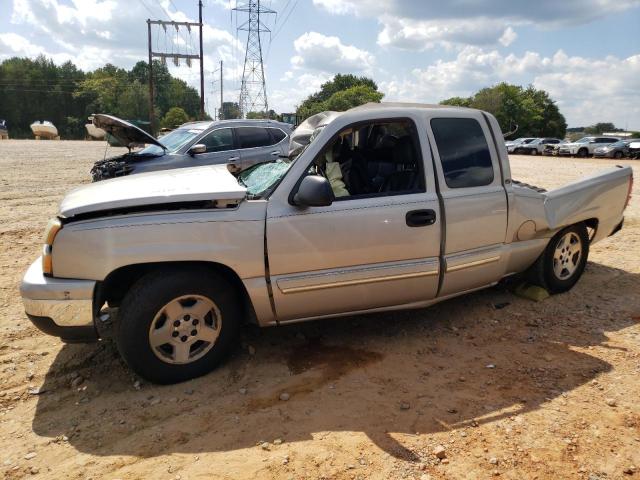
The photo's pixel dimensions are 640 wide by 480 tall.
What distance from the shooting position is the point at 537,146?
39.2 m

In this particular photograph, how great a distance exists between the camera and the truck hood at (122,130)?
700 centimetres

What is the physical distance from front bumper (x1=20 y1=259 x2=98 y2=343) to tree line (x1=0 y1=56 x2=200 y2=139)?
89095mm

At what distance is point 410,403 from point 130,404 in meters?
1.84

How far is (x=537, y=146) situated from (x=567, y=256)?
38600mm

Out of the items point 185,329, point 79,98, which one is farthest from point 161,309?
point 79,98

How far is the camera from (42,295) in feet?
9.89

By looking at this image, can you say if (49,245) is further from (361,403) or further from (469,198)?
(469,198)

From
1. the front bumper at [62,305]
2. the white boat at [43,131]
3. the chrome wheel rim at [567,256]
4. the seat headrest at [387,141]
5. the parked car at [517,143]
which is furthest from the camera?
the white boat at [43,131]

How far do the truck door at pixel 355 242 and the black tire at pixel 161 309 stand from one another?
37 cm

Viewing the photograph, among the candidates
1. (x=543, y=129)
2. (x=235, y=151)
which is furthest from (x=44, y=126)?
(x=543, y=129)

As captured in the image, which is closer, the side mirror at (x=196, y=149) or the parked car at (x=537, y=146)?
the side mirror at (x=196, y=149)

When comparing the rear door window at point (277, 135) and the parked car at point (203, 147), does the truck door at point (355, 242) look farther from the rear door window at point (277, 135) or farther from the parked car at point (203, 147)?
the rear door window at point (277, 135)

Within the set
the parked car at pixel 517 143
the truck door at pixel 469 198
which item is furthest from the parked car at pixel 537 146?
the truck door at pixel 469 198

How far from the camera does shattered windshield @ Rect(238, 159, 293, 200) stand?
3.41 m
